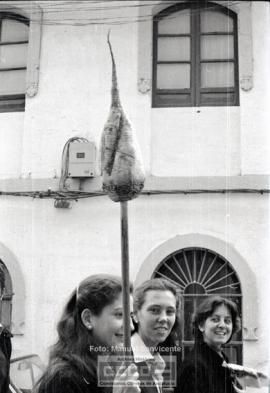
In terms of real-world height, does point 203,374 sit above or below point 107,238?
below

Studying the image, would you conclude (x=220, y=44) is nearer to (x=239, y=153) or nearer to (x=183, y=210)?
(x=239, y=153)

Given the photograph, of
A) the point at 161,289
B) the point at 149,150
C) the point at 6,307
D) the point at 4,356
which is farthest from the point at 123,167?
the point at 4,356

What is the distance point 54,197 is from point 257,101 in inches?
40.4

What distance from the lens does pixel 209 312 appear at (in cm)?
266

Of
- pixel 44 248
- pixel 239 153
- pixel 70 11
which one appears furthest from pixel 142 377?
pixel 70 11

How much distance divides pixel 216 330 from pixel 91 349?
540mm

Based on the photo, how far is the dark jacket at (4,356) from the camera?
2709 millimetres

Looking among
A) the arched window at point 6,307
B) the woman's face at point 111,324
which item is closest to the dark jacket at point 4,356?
the arched window at point 6,307

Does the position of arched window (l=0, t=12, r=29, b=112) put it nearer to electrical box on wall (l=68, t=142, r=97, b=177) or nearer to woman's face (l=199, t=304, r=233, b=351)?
electrical box on wall (l=68, t=142, r=97, b=177)

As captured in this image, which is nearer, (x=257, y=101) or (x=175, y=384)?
(x=175, y=384)

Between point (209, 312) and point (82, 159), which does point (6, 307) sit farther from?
point (209, 312)

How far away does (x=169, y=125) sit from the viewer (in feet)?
9.21

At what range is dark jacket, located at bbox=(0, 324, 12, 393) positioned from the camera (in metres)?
2.71

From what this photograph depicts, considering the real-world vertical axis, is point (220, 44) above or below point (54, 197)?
above
